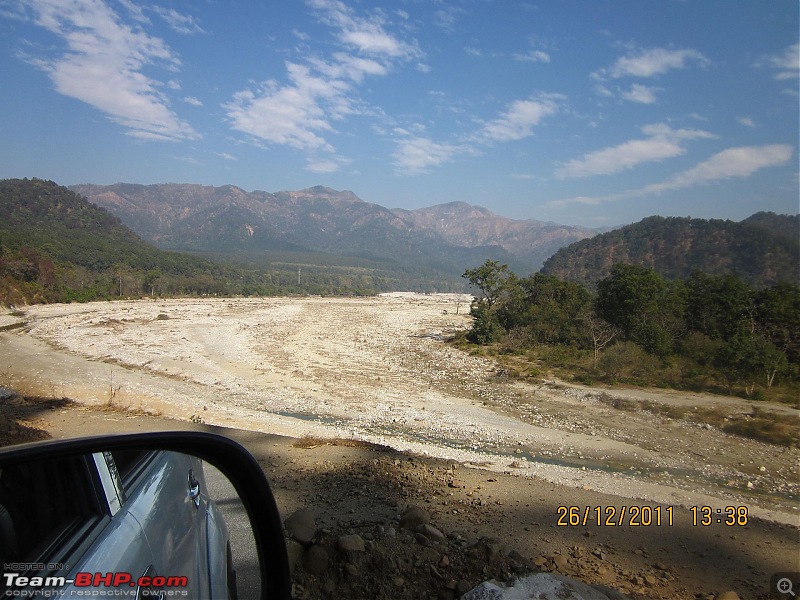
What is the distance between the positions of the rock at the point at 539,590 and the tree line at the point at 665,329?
→ 1613 centimetres

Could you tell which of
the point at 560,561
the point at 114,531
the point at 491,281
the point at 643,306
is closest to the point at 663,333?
the point at 643,306

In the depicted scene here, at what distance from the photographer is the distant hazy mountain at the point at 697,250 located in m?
27.5

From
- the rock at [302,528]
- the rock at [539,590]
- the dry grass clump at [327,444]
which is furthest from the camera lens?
the dry grass clump at [327,444]

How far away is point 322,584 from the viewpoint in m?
3.78

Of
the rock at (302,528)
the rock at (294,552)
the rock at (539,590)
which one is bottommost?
the rock at (294,552)

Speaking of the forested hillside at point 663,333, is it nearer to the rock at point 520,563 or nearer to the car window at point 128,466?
the rock at point 520,563

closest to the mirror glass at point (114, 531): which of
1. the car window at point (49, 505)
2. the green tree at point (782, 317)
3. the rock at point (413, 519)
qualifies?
the car window at point (49, 505)

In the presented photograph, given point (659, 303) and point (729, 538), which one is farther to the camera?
point (659, 303)

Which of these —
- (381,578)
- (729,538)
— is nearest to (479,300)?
(729,538)

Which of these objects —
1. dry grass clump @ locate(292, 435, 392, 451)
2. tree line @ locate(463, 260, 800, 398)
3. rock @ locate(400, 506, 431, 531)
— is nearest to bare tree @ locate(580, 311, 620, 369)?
tree line @ locate(463, 260, 800, 398)

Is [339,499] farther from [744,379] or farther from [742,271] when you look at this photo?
[742,271]

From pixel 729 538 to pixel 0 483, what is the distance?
7.79 metres

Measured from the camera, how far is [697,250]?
48875mm

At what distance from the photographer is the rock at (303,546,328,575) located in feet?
12.9
